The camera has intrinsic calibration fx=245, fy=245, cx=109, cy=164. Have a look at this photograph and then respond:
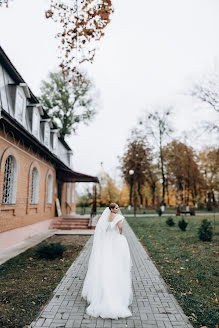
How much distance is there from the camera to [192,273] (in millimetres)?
6387

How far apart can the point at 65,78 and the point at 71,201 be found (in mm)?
12436

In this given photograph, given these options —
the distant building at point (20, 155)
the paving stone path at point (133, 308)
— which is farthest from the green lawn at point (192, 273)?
the distant building at point (20, 155)

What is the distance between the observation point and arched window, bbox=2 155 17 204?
9695 millimetres

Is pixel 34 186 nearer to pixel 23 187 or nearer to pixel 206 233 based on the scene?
pixel 23 187

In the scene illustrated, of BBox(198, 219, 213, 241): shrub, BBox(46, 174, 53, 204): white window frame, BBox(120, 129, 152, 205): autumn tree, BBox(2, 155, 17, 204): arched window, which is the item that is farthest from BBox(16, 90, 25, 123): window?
BBox(120, 129, 152, 205): autumn tree

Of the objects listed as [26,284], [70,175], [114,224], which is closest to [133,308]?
[114,224]

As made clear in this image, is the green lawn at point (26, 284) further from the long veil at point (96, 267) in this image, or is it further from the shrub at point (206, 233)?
the shrub at point (206, 233)

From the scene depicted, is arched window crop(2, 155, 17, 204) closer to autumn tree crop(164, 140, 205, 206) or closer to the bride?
the bride

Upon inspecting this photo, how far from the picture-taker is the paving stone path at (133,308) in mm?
3615

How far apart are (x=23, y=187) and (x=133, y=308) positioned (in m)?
8.03

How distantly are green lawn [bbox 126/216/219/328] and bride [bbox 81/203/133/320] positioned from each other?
110 cm

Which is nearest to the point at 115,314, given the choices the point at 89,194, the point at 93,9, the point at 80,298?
the point at 80,298

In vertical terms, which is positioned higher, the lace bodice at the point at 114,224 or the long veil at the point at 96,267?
the lace bodice at the point at 114,224

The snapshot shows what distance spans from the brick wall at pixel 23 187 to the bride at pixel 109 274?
17.9ft
